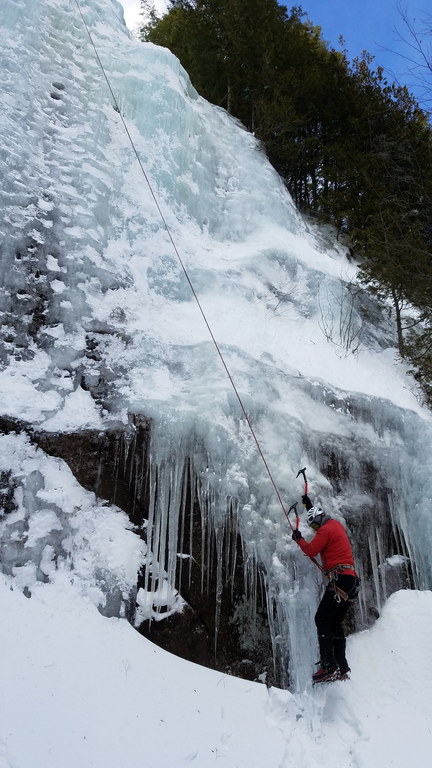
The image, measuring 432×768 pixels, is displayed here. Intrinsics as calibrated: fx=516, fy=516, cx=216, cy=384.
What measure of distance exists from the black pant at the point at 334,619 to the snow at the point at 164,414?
26cm

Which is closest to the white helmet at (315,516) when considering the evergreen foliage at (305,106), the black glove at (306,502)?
the black glove at (306,502)

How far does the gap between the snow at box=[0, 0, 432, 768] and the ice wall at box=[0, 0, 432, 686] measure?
0.03 m

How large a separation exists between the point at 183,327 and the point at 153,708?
3.63 metres

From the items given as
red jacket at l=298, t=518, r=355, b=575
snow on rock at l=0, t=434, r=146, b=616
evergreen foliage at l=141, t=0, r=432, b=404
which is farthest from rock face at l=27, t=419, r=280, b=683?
evergreen foliage at l=141, t=0, r=432, b=404

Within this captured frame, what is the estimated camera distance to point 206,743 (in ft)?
10.8

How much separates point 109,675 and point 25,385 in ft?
7.98

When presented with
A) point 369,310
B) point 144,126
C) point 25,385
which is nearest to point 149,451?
point 25,385

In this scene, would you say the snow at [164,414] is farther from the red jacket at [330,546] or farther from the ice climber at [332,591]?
the red jacket at [330,546]

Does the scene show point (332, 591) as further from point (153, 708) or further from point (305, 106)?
point (305, 106)

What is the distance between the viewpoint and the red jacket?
409 cm

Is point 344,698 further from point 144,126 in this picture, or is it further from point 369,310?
point 144,126

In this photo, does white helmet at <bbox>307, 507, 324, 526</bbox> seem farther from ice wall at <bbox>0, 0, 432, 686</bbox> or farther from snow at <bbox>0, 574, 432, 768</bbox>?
snow at <bbox>0, 574, 432, 768</bbox>

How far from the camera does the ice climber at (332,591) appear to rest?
12.8 ft

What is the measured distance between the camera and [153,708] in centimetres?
338
